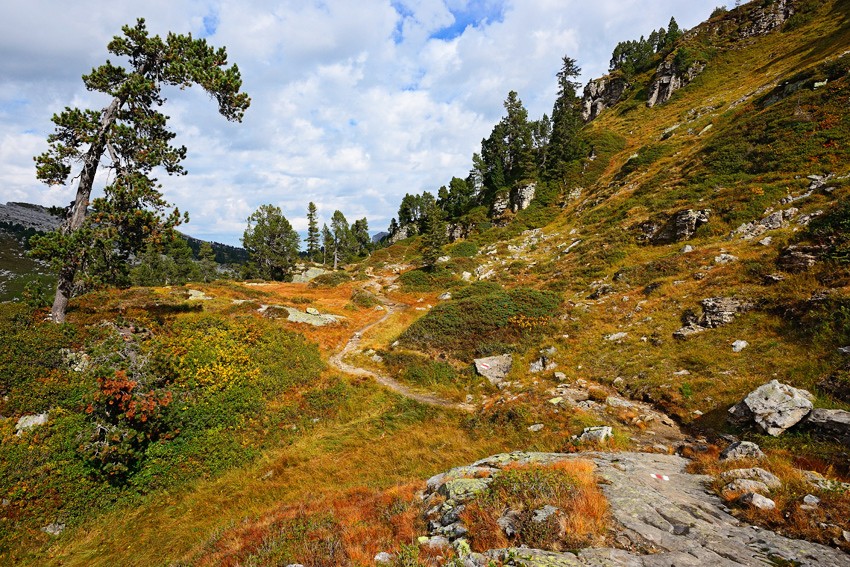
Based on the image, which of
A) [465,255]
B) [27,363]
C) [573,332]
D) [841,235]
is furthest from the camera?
[465,255]

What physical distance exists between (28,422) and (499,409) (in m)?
A: 18.3

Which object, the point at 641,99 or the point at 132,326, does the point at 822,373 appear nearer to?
the point at 132,326

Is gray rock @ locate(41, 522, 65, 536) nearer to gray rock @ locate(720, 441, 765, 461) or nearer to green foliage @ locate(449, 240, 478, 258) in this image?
gray rock @ locate(720, 441, 765, 461)

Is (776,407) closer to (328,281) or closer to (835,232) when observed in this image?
(835,232)

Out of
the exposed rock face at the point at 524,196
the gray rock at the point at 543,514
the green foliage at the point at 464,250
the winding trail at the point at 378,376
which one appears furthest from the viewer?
the exposed rock face at the point at 524,196

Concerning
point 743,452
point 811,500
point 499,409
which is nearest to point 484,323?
point 499,409

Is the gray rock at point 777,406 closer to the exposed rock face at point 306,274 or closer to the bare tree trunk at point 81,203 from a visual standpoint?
the bare tree trunk at point 81,203

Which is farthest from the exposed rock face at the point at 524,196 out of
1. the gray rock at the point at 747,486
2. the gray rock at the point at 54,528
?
the gray rock at the point at 54,528

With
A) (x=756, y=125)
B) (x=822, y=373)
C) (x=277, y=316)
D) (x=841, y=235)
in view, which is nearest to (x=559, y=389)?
(x=822, y=373)

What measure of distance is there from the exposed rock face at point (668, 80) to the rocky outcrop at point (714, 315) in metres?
88.1

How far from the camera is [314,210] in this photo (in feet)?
268

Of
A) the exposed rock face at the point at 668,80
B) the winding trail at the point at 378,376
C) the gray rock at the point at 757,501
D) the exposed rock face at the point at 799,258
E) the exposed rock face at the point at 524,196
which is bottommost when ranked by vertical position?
the winding trail at the point at 378,376

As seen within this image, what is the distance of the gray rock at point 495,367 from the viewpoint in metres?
19.4

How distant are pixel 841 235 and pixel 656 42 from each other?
135m
